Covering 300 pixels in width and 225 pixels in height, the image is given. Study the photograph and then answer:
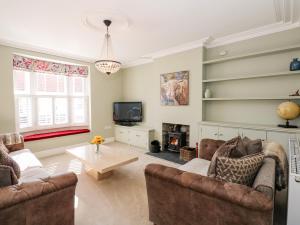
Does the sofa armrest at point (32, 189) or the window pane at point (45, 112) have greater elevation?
the window pane at point (45, 112)

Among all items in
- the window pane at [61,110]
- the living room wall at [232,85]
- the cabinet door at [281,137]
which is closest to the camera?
the cabinet door at [281,137]

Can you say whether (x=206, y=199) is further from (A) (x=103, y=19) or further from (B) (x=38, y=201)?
(A) (x=103, y=19)

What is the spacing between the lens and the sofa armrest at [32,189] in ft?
3.70

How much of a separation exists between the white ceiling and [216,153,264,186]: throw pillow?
1974 mm

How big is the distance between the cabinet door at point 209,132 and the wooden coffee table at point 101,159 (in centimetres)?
154

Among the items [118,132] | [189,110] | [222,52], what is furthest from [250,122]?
[118,132]

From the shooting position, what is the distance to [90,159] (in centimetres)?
268

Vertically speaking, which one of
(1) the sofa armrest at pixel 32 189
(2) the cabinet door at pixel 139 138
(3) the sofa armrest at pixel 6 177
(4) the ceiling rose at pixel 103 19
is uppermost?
(4) the ceiling rose at pixel 103 19

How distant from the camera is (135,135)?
4914 mm

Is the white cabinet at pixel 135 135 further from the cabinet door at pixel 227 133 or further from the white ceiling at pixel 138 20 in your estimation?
the white ceiling at pixel 138 20

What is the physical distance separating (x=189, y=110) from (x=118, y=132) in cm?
262

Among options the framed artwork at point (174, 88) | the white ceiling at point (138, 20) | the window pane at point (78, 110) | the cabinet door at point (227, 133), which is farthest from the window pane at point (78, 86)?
the cabinet door at point (227, 133)

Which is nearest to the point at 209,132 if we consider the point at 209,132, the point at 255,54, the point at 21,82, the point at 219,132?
the point at 209,132

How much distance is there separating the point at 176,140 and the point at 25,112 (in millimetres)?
3702
